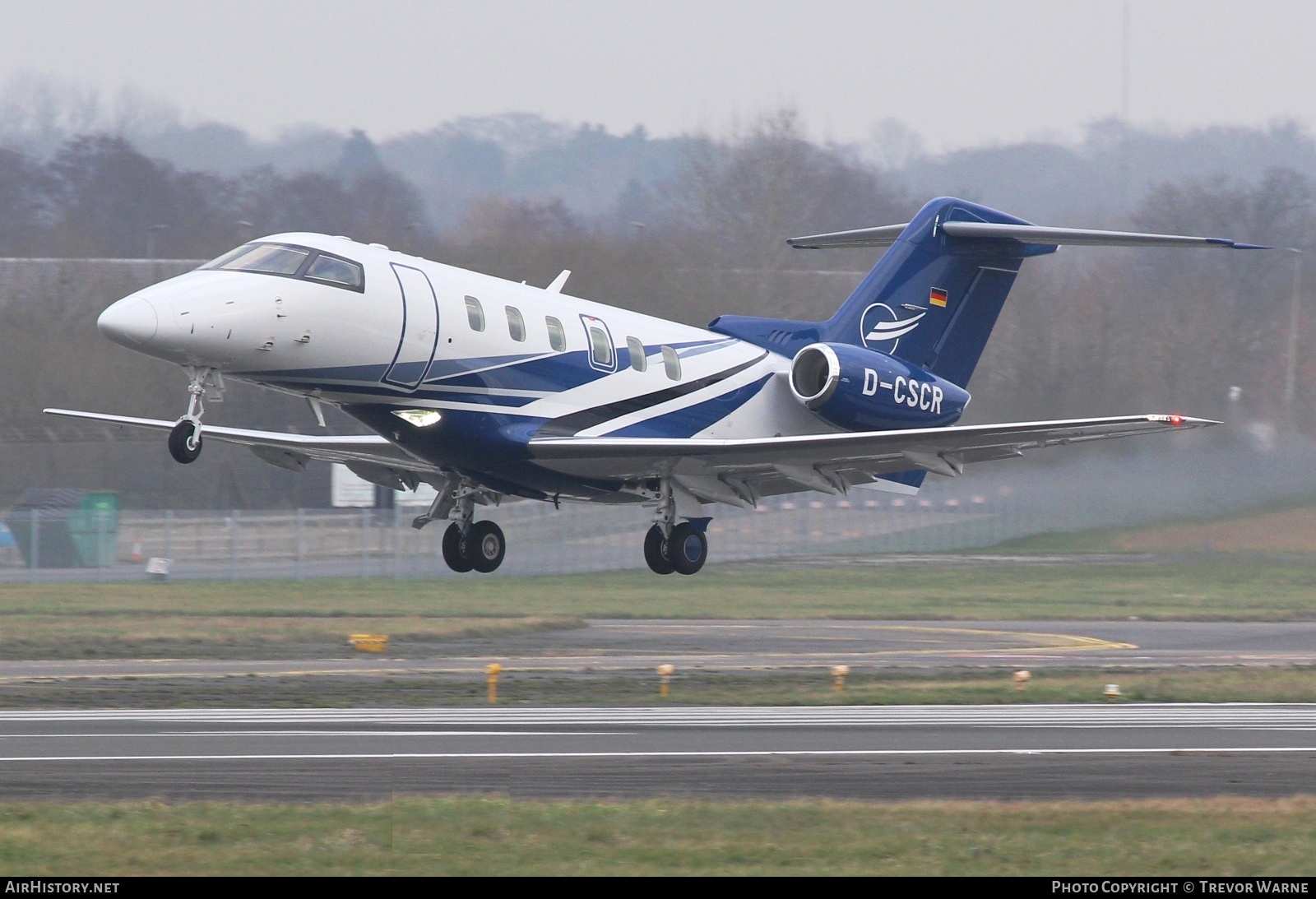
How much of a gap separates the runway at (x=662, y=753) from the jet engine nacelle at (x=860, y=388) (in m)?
3.48

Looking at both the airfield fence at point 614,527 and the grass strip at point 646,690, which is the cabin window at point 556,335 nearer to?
the grass strip at point 646,690

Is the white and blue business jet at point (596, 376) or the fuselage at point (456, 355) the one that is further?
the white and blue business jet at point (596, 376)

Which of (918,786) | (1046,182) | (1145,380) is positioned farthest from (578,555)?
(1046,182)

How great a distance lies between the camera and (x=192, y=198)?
5759cm

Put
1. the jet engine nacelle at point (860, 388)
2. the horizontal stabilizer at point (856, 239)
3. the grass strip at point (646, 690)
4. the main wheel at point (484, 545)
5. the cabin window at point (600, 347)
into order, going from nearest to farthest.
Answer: the cabin window at point (600, 347), the grass strip at point (646, 690), the jet engine nacelle at point (860, 388), the main wheel at point (484, 545), the horizontal stabilizer at point (856, 239)

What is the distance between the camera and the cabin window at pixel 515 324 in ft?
57.4

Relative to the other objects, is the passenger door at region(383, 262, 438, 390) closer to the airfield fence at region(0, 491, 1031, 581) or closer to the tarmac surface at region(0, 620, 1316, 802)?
the tarmac surface at region(0, 620, 1316, 802)

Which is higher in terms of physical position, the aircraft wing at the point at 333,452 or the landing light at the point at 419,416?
the landing light at the point at 419,416

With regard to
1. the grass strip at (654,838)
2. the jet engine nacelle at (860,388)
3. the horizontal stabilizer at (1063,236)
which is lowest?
the grass strip at (654,838)

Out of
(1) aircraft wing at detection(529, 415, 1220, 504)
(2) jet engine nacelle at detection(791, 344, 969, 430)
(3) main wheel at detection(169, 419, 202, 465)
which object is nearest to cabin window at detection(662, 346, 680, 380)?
(1) aircraft wing at detection(529, 415, 1220, 504)

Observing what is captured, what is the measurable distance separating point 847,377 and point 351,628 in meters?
12.7

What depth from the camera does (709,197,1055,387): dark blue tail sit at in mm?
20875

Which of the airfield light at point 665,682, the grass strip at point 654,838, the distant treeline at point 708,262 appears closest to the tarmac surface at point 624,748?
the grass strip at point 654,838

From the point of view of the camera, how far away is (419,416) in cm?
1716
